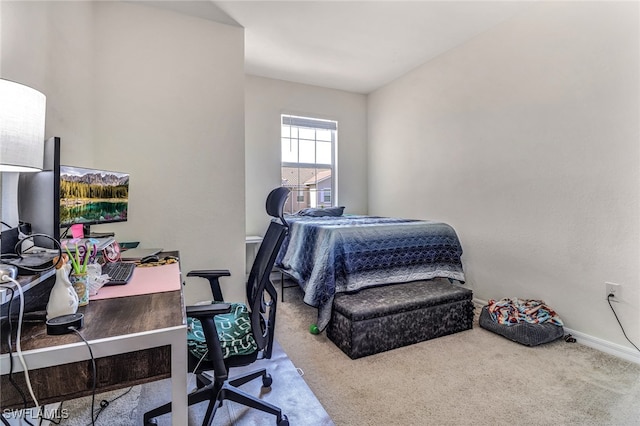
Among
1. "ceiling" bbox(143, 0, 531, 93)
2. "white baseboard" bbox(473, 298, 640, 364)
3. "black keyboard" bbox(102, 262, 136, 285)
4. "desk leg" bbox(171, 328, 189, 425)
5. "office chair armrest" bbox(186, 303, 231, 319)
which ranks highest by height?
"ceiling" bbox(143, 0, 531, 93)

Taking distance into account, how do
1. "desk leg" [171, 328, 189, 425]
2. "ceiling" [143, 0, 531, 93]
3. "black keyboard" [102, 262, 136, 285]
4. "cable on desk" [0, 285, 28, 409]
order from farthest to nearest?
1. "ceiling" [143, 0, 531, 93]
2. "black keyboard" [102, 262, 136, 285]
3. "desk leg" [171, 328, 189, 425]
4. "cable on desk" [0, 285, 28, 409]

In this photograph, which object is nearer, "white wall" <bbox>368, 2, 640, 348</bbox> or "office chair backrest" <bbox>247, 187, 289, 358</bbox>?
"office chair backrest" <bbox>247, 187, 289, 358</bbox>

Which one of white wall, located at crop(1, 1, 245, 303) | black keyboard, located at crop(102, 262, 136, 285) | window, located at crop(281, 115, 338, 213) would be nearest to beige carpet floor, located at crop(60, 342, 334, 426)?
black keyboard, located at crop(102, 262, 136, 285)

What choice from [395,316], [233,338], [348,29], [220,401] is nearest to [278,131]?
[348,29]

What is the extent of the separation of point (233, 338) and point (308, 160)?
3289mm

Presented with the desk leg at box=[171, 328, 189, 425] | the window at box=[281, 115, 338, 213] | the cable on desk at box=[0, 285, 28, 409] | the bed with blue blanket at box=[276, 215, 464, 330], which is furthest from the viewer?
the window at box=[281, 115, 338, 213]

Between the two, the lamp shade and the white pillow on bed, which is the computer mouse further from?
the white pillow on bed

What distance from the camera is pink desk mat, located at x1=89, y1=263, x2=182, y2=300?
1.05 m

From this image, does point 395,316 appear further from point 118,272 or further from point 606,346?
point 118,272

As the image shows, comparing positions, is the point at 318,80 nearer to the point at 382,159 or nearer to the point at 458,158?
the point at 382,159

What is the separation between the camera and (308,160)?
14.0 feet

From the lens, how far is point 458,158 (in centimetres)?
316

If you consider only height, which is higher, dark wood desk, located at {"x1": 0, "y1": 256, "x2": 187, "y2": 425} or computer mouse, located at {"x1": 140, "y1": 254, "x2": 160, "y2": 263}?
computer mouse, located at {"x1": 140, "y1": 254, "x2": 160, "y2": 263}

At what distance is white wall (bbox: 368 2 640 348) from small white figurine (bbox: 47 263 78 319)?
9.62 feet
